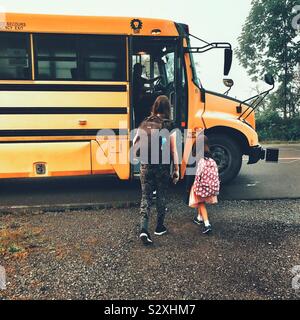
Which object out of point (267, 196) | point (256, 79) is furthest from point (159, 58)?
point (256, 79)

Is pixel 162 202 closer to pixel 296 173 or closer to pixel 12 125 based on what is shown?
pixel 12 125

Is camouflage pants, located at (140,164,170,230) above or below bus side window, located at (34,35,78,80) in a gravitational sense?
below

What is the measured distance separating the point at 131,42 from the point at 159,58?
955 millimetres

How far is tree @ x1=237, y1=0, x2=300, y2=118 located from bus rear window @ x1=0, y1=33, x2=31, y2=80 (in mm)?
14493

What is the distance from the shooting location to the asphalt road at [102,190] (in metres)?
5.82

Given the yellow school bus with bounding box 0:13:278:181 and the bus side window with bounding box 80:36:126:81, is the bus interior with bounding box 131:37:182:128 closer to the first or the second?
the yellow school bus with bounding box 0:13:278:181

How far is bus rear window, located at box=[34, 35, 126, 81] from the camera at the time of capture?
18.4ft

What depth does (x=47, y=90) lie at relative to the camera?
222 inches

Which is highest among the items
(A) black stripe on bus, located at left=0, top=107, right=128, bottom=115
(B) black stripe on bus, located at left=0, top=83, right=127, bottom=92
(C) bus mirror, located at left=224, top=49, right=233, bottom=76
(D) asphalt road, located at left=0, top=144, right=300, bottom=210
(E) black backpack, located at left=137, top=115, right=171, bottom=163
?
(C) bus mirror, located at left=224, top=49, right=233, bottom=76

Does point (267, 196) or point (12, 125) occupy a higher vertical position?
point (12, 125)

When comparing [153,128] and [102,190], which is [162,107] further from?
[102,190]

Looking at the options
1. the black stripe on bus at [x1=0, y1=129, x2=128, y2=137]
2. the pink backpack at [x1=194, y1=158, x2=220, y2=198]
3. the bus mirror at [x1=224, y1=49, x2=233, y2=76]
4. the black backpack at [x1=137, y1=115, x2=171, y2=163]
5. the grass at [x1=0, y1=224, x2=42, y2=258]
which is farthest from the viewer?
the bus mirror at [x1=224, y1=49, x2=233, y2=76]

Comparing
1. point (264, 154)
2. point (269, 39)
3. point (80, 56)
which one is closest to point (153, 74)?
point (80, 56)

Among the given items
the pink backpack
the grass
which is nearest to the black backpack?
the pink backpack
